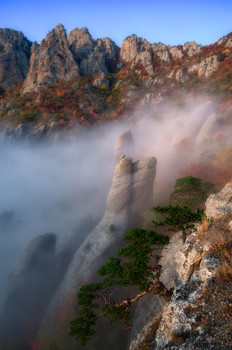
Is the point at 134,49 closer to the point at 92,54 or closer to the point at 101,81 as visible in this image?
the point at 92,54

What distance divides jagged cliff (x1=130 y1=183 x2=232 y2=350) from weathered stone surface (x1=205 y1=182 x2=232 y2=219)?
2.24m

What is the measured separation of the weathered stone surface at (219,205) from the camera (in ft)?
32.0

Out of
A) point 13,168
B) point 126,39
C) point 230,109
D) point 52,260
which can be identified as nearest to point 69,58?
point 126,39

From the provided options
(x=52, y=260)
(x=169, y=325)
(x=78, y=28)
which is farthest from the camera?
(x=78, y=28)

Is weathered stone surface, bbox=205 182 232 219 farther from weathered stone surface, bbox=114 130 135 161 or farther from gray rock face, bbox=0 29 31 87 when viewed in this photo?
gray rock face, bbox=0 29 31 87

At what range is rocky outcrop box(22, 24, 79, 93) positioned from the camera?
6844 centimetres

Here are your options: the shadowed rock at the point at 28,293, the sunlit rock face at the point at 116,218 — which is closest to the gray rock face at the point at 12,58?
the shadowed rock at the point at 28,293

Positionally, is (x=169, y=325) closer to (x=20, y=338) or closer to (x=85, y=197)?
(x=20, y=338)

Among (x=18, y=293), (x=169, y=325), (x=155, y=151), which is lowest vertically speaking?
(x=18, y=293)

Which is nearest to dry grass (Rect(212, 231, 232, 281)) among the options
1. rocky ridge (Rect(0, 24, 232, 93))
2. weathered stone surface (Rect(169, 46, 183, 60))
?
rocky ridge (Rect(0, 24, 232, 93))

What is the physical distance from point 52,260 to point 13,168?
29365 millimetres

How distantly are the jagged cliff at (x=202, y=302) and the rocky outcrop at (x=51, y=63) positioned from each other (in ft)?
247

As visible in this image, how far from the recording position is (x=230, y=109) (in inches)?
1572

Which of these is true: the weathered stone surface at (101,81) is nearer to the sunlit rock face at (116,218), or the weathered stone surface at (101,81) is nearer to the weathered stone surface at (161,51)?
the weathered stone surface at (161,51)
